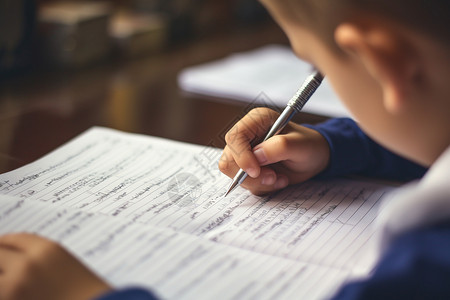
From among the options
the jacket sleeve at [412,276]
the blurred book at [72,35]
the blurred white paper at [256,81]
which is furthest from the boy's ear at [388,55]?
the blurred book at [72,35]

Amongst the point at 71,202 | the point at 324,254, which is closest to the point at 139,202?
the point at 71,202

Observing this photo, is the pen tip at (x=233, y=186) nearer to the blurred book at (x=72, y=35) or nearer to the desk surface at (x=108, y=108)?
the desk surface at (x=108, y=108)

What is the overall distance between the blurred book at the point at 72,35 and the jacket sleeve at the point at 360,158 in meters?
0.63

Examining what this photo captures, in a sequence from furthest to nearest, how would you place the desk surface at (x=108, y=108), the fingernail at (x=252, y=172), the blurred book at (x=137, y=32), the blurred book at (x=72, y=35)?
the blurred book at (x=137, y=32)
the blurred book at (x=72, y=35)
the desk surface at (x=108, y=108)
the fingernail at (x=252, y=172)

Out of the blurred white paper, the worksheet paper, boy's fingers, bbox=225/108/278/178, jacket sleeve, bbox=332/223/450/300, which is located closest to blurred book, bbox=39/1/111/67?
the blurred white paper

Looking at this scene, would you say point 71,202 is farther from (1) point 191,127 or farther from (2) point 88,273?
(1) point 191,127

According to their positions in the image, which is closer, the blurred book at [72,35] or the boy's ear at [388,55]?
the boy's ear at [388,55]

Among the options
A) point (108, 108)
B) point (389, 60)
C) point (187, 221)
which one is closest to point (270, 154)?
point (187, 221)

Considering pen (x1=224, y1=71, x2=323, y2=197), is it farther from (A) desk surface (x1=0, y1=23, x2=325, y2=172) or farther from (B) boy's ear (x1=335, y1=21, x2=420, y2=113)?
(B) boy's ear (x1=335, y1=21, x2=420, y2=113)

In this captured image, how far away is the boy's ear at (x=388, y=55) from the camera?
45 centimetres

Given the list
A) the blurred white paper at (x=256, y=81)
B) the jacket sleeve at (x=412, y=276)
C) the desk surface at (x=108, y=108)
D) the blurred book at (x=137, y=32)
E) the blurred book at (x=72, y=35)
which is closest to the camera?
the jacket sleeve at (x=412, y=276)

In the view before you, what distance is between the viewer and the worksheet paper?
49 cm

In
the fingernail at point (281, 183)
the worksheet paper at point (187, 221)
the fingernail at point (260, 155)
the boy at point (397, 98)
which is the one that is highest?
the boy at point (397, 98)

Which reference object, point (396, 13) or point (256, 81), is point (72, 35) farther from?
point (396, 13)
